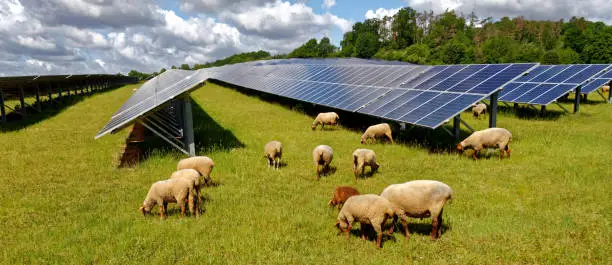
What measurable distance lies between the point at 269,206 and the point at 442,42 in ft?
360

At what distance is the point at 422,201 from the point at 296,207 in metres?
3.34

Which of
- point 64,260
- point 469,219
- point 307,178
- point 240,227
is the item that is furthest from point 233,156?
point 469,219

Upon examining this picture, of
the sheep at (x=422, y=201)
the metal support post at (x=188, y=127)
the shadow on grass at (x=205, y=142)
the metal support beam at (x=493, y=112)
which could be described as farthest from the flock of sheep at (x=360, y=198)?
the metal support beam at (x=493, y=112)

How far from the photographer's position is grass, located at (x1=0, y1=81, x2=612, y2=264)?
7035 mm

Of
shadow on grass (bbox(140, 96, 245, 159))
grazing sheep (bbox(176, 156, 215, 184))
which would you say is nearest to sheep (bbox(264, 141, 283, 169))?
grazing sheep (bbox(176, 156, 215, 184))

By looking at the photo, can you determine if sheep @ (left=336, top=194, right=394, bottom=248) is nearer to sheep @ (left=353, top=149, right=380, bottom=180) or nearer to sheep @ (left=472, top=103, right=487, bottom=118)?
sheep @ (left=353, top=149, right=380, bottom=180)

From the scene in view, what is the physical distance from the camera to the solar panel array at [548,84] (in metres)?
24.8

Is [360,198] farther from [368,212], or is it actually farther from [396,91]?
[396,91]

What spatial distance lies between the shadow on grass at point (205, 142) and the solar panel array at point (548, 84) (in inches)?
778

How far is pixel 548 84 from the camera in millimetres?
27500

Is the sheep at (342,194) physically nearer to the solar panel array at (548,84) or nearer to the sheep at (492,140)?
the sheep at (492,140)

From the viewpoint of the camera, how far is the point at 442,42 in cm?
10688

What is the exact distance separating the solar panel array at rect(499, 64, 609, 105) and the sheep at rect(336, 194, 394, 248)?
2152 cm

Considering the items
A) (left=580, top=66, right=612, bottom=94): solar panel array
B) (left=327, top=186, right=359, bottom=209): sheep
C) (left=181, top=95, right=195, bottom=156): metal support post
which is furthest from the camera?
(left=580, top=66, right=612, bottom=94): solar panel array
